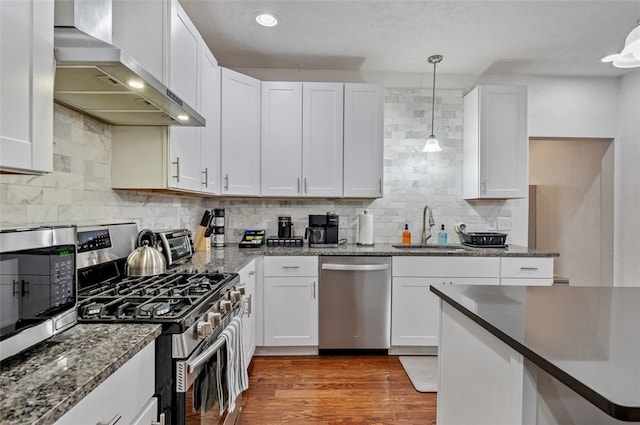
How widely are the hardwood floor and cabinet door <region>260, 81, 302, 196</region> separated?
152 centimetres

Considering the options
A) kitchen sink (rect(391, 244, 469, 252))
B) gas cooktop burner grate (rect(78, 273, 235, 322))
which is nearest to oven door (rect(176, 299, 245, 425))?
gas cooktop burner grate (rect(78, 273, 235, 322))

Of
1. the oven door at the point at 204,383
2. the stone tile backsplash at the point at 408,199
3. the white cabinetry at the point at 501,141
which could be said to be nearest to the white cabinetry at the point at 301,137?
the stone tile backsplash at the point at 408,199

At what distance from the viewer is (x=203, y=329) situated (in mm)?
1201

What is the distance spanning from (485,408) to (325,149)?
2.42 metres

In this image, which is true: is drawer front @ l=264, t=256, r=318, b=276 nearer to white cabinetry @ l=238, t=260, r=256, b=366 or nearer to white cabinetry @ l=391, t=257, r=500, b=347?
white cabinetry @ l=238, t=260, r=256, b=366

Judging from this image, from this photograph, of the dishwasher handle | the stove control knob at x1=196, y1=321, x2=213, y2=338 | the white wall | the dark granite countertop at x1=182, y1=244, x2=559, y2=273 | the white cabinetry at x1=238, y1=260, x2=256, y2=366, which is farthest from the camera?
the white wall

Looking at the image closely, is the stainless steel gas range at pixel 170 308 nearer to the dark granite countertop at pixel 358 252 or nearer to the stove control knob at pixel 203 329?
the stove control knob at pixel 203 329

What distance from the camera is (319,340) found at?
2852 millimetres

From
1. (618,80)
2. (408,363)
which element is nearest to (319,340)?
(408,363)

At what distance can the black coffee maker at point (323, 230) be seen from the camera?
319cm

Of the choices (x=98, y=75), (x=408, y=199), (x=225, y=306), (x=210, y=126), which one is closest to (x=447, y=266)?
(x=408, y=199)

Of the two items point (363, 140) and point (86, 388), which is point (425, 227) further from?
point (86, 388)

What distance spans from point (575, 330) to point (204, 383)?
1241 mm

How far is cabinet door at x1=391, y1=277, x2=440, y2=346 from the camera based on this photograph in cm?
289
